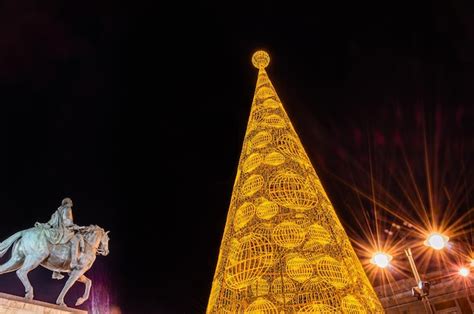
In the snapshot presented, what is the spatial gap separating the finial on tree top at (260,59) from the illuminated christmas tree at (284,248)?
555 cm

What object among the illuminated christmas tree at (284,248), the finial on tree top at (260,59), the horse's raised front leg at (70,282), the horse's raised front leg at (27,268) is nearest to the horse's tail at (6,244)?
the horse's raised front leg at (27,268)

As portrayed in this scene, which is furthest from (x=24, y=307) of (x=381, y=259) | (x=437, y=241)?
(x=437, y=241)

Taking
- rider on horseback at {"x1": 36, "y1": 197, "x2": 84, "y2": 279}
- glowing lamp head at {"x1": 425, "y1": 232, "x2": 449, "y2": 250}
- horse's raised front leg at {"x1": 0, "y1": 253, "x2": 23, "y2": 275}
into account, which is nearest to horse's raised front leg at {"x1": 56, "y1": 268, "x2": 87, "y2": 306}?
rider on horseback at {"x1": 36, "y1": 197, "x2": 84, "y2": 279}

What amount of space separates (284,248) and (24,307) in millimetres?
7808

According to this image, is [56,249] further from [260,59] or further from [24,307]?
[260,59]

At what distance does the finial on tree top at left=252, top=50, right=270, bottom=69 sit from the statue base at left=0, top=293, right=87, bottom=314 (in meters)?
14.6

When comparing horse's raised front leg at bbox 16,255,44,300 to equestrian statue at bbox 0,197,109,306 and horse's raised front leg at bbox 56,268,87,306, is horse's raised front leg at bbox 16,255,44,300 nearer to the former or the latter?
equestrian statue at bbox 0,197,109,306

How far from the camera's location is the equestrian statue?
8336mm

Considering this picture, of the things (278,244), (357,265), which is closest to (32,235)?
(278,244)

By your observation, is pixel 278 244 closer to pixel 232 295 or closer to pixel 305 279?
pixel 305 279

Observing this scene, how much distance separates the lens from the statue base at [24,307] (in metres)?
7.55

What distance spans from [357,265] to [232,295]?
15.4 ft

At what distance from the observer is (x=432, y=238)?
7.90 meters

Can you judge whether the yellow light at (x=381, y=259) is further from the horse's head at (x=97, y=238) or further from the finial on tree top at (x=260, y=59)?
the finial on tree top at (x=260, y=59)
